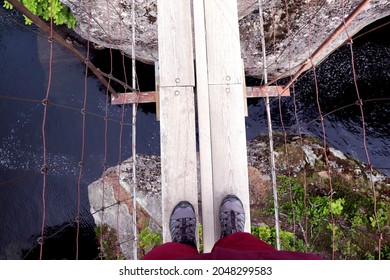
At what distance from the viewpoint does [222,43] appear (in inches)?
69.2

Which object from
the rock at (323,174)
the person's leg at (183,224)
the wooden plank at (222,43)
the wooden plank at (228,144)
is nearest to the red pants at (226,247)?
the person's leg at (183,224)

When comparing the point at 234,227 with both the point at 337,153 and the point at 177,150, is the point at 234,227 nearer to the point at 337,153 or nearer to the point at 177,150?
the point at 177,150

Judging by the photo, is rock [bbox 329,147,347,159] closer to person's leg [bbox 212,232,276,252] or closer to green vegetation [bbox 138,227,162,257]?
green vegetation [bbox 138,227,162,257]

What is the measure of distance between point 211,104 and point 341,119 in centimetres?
280

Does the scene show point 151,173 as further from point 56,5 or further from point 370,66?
point 370,66

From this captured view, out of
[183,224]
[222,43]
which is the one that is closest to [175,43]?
[222,43]

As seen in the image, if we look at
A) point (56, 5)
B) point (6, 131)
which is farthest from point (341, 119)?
point (6, 131)

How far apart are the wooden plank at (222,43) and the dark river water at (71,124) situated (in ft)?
7.67

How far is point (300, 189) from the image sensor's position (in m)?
3.37

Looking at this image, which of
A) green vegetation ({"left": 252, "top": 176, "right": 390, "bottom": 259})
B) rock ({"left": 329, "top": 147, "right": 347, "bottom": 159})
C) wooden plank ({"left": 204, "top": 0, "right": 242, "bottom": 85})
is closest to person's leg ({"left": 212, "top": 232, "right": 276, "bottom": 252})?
wooden plank ({"left": 204, "top": 0, "right": 242, "bottom": 85})

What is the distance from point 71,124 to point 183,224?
2970mm

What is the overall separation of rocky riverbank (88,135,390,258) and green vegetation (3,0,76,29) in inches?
62.7

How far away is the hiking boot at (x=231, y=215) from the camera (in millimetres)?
1528
